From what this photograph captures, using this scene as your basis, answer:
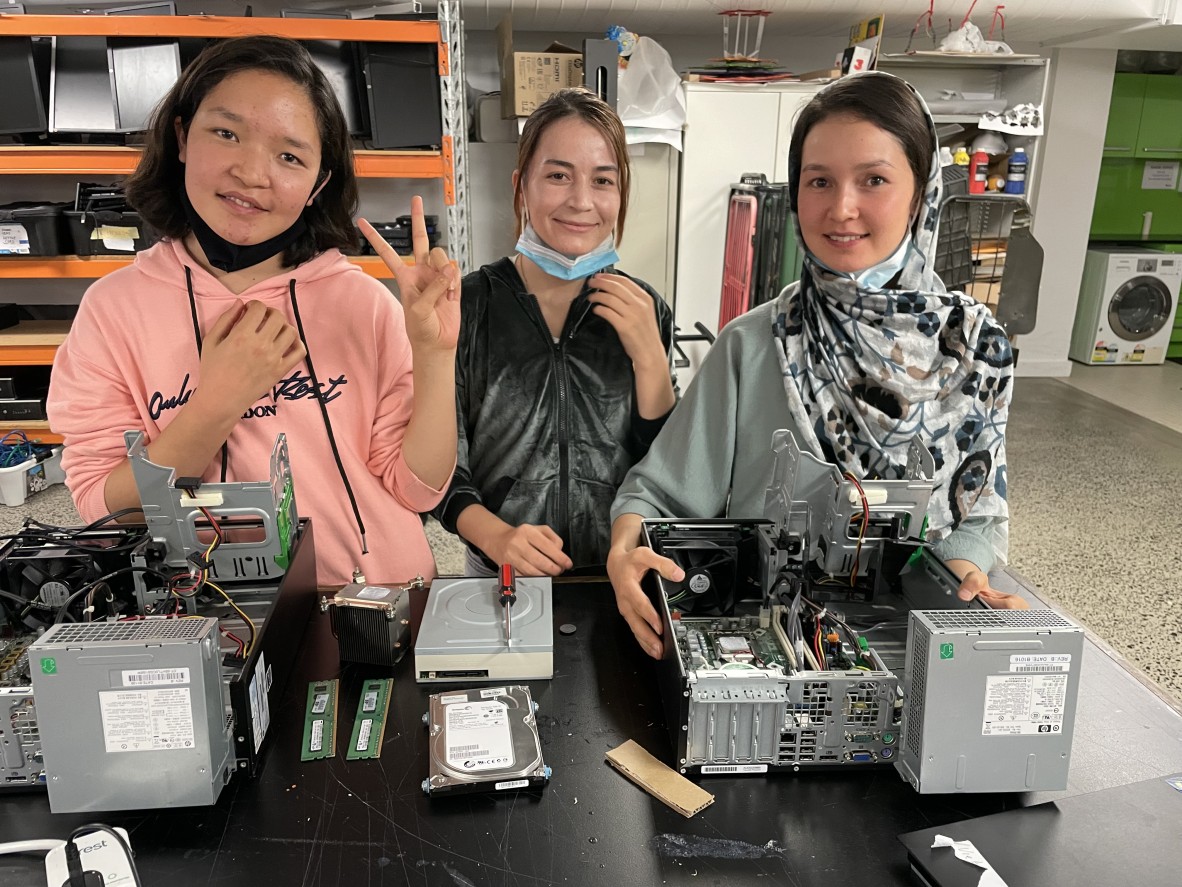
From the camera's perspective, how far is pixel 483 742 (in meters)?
0.95

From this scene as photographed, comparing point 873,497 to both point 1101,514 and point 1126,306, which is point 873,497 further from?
point 1126,306

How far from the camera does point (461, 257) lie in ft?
11.5

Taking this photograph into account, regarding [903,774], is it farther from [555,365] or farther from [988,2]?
[988,2]

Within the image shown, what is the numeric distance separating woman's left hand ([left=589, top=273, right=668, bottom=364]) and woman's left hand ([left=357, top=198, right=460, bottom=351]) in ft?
0.95

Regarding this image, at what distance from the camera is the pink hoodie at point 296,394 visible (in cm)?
128

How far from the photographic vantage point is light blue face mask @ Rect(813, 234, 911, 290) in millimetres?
1291

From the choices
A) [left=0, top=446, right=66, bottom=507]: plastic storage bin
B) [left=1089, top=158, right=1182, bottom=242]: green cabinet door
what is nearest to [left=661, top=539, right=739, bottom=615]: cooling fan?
[left=0, top=446, right=66, bottom=507]: plastic storage bin

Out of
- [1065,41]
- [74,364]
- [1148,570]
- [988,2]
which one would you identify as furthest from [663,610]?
[1065,41]

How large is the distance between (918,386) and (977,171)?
12.1 ft

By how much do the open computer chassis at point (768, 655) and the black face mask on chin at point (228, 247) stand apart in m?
0.72

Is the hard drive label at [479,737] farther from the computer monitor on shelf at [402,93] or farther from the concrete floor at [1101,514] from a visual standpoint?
the computer monitor on shelf at [402,93]

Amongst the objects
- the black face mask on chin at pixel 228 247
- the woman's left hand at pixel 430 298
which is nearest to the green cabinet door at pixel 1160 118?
the woman's left hand at pixel 430 298

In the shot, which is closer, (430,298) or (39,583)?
(39,583)

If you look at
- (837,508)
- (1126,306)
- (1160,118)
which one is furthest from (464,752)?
(1160,118)
